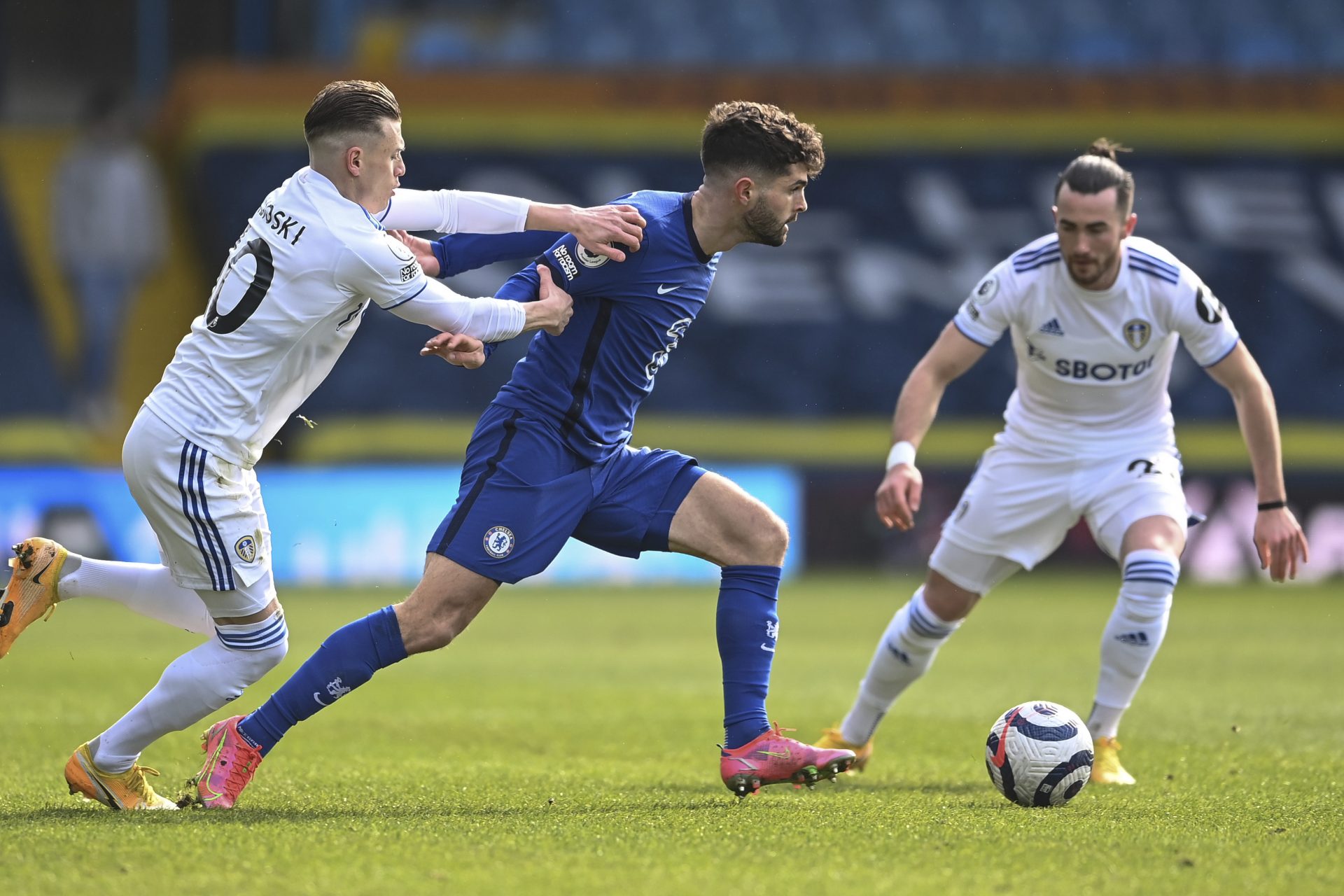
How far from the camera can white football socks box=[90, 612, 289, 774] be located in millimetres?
5086

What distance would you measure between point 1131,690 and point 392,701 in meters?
3.96

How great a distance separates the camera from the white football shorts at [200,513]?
4957 millimetres

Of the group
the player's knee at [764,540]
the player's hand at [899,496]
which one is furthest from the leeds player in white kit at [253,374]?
the player's hand at [899,496]

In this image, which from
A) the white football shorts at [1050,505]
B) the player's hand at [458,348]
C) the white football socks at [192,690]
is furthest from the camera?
the white football shorts at [1050,505]

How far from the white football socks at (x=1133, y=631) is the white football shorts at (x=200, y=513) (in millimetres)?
2975

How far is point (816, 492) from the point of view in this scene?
1777cm

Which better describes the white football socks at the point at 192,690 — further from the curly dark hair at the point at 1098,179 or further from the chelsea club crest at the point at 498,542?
the curly dark hair at the point at 1098,179

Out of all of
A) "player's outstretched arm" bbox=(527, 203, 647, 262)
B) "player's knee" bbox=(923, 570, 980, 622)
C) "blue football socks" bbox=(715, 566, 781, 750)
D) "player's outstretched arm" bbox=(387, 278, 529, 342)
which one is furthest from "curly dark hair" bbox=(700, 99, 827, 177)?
"player's knee" bbox=(923, 570, 980, 622)

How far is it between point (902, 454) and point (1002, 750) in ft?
3.42

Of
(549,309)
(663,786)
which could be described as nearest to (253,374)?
(549,309)

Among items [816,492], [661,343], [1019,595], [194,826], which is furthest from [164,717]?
[816,492]

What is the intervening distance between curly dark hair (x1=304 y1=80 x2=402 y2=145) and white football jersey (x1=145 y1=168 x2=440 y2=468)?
0.50 feet

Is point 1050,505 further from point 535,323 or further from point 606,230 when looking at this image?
point 535,323

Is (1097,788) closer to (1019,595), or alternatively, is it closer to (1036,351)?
(1036,351)
